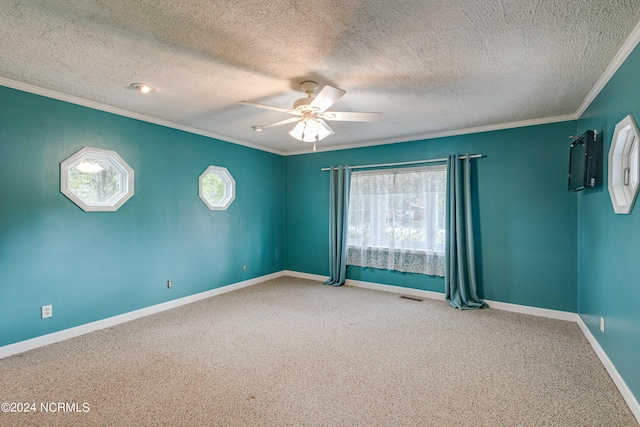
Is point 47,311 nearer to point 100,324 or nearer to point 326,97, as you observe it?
point 100,324

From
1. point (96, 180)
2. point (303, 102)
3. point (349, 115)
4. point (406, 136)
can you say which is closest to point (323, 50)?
point (303, 102)

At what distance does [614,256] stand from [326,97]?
102 inches

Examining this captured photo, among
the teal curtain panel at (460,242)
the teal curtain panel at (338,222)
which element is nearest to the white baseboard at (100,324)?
the teal curtain panel at (338,222)

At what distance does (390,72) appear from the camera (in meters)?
2.55

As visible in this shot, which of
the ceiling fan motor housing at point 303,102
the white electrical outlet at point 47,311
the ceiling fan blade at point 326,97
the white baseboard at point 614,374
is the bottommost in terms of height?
the white baseboard at point 614,374

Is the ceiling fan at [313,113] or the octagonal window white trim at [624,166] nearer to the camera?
the octagonal window white trim at [624,166]

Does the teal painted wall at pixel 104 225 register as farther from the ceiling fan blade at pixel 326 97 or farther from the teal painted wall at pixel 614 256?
the teal painted wall at pixel 614 256

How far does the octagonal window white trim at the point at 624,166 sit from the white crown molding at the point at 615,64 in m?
0.45

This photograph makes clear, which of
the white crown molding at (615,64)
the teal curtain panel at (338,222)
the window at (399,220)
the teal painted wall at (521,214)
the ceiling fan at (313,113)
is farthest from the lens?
the teal curtain panel at (338,222)

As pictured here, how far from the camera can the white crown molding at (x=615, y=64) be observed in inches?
78.1

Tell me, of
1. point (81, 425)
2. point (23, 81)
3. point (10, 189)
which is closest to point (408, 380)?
point (81, 425)

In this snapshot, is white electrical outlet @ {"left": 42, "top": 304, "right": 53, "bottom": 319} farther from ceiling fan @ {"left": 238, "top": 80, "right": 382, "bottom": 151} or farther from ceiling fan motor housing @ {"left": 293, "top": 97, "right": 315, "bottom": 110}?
ceiling fan motor housing @ {"left": 293, "top": 97, "right": 315, "bottom": 110}

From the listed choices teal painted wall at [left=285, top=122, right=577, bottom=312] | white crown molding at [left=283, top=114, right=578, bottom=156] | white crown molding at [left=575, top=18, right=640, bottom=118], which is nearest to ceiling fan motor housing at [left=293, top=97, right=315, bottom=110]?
white crown molding at [left=575, top=18, right=640, bottom=118]

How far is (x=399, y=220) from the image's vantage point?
4.91 metres
